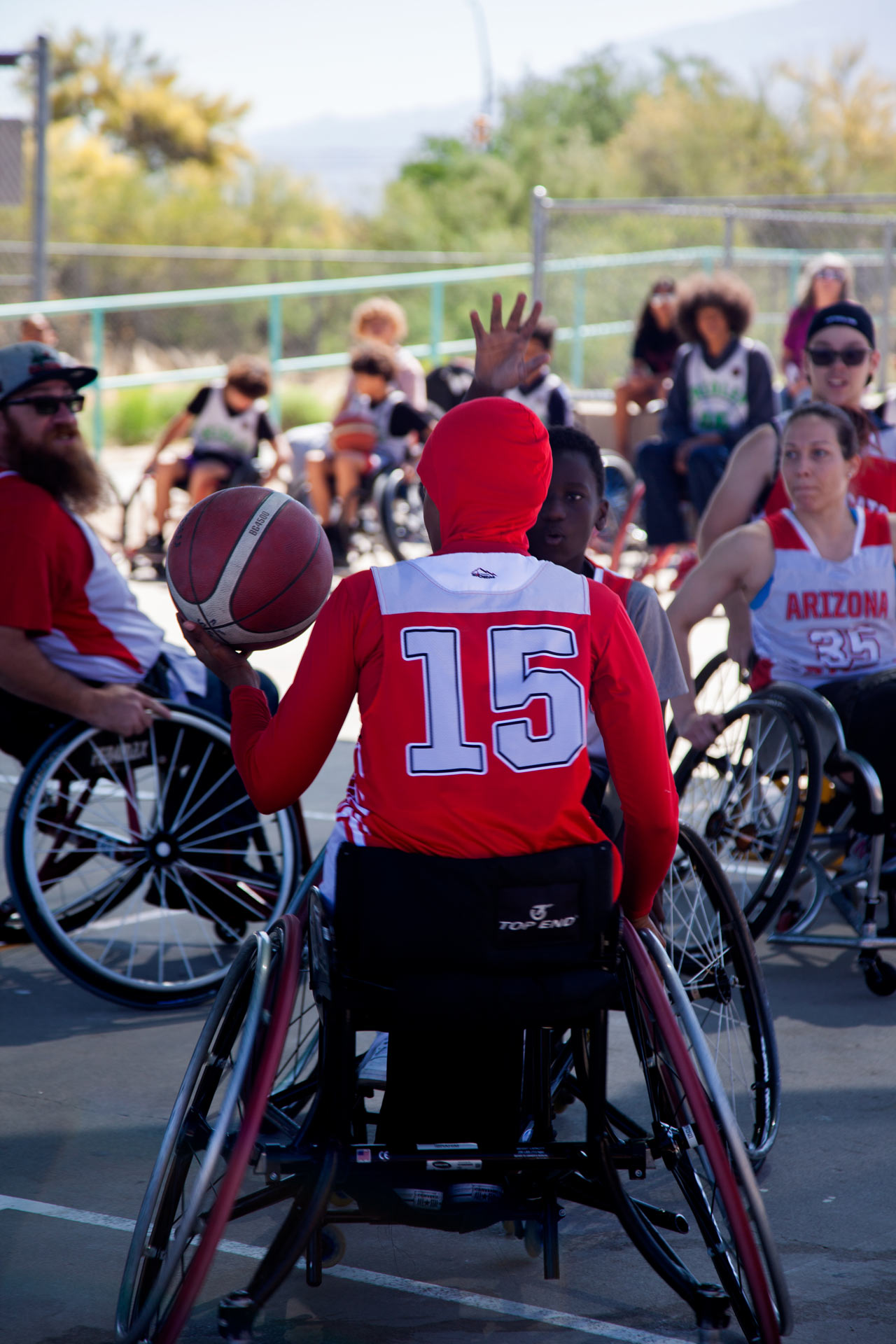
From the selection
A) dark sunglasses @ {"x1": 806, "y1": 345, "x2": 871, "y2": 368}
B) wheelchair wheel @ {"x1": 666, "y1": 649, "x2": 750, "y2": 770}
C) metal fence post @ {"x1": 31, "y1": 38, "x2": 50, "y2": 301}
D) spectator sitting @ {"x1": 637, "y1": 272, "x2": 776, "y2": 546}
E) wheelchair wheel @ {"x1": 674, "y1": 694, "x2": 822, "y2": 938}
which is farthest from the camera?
metal fence post @ {"x1": 31, "y1": 38, "x2": 50, "y2": 301}

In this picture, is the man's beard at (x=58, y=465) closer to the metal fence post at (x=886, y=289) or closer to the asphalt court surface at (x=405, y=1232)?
the asphalt court surface at (x=405, y=1232)

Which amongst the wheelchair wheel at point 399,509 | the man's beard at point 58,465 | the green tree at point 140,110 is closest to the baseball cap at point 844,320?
the man's beard at point 58,465

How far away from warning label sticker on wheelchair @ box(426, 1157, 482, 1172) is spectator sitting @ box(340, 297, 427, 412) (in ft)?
29.0

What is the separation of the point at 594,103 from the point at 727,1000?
4768cm

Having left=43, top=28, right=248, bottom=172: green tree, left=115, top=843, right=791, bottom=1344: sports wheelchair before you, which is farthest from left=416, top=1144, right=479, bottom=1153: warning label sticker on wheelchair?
left=43, top=28, right=248, bottom=172: green tree

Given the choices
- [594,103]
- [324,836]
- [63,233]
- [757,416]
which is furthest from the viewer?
[594,103]

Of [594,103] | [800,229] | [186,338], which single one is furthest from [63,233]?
[594,103]

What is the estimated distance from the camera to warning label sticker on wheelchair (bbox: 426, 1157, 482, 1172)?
8.16 feet

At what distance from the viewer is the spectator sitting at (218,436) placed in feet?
35.4

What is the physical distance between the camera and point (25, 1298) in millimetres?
2832

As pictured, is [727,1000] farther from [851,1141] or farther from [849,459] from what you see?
[849,459]

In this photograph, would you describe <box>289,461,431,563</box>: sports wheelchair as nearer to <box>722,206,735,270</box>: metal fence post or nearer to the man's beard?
<box>722,206,735,270</box>: metal fence post

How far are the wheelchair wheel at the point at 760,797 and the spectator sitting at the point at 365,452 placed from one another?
6259 mm

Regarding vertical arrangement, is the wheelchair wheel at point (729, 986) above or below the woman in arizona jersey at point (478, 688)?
below
